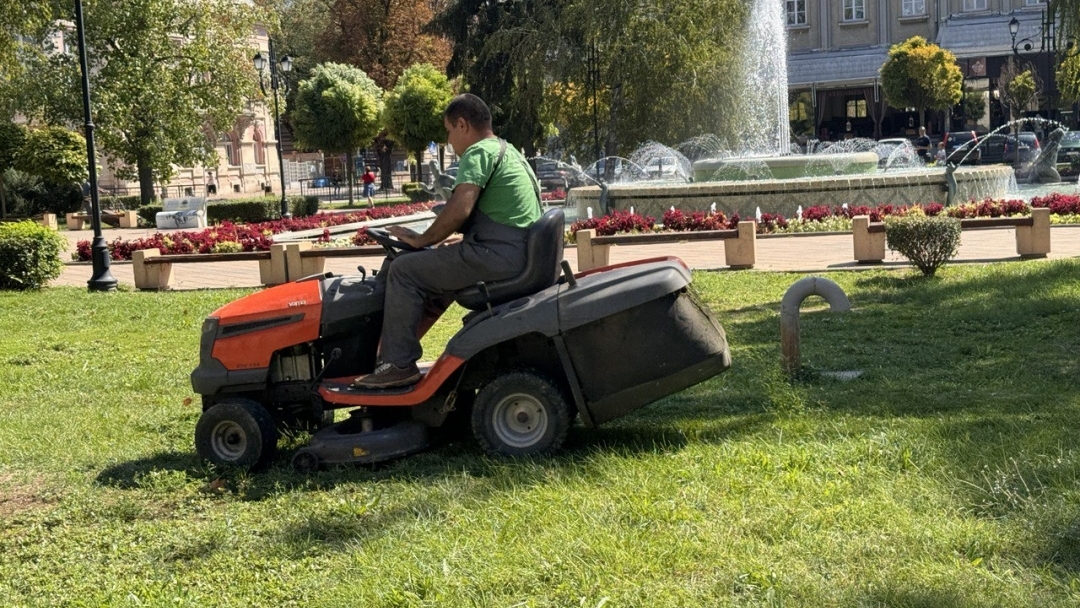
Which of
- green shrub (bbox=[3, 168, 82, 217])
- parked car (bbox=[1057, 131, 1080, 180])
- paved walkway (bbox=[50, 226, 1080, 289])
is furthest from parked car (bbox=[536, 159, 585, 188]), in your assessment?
paved walkway (bbox=[50, 226, 1080, 289])

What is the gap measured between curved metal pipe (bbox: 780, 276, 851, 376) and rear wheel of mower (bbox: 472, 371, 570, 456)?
211cm

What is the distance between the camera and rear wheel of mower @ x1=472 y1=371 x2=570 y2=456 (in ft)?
17.0

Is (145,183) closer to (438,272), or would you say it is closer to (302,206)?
(302,206)

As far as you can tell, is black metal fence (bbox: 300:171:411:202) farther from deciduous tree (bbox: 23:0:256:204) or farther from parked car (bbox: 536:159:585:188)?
deciduous tree (bbox: 23:0:256:204)

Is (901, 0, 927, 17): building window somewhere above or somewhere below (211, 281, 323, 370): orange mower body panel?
above

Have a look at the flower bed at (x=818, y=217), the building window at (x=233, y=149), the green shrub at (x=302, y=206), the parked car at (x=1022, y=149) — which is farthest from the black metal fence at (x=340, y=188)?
the flower bed at (x=818, y=217)

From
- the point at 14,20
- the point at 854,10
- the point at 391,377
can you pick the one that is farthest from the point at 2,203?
the point at 854,10

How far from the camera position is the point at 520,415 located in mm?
5312

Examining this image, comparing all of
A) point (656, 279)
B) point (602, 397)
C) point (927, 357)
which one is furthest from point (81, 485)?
point (927, 357)

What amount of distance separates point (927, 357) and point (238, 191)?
52.4m

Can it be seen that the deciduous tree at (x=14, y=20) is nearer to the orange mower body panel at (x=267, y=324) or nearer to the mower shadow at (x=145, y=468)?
the mower shadow at (x=145, y=468)

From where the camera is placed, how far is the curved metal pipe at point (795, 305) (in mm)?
6805

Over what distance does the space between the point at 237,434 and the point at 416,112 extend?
120 feet

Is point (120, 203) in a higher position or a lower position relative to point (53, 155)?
lower
